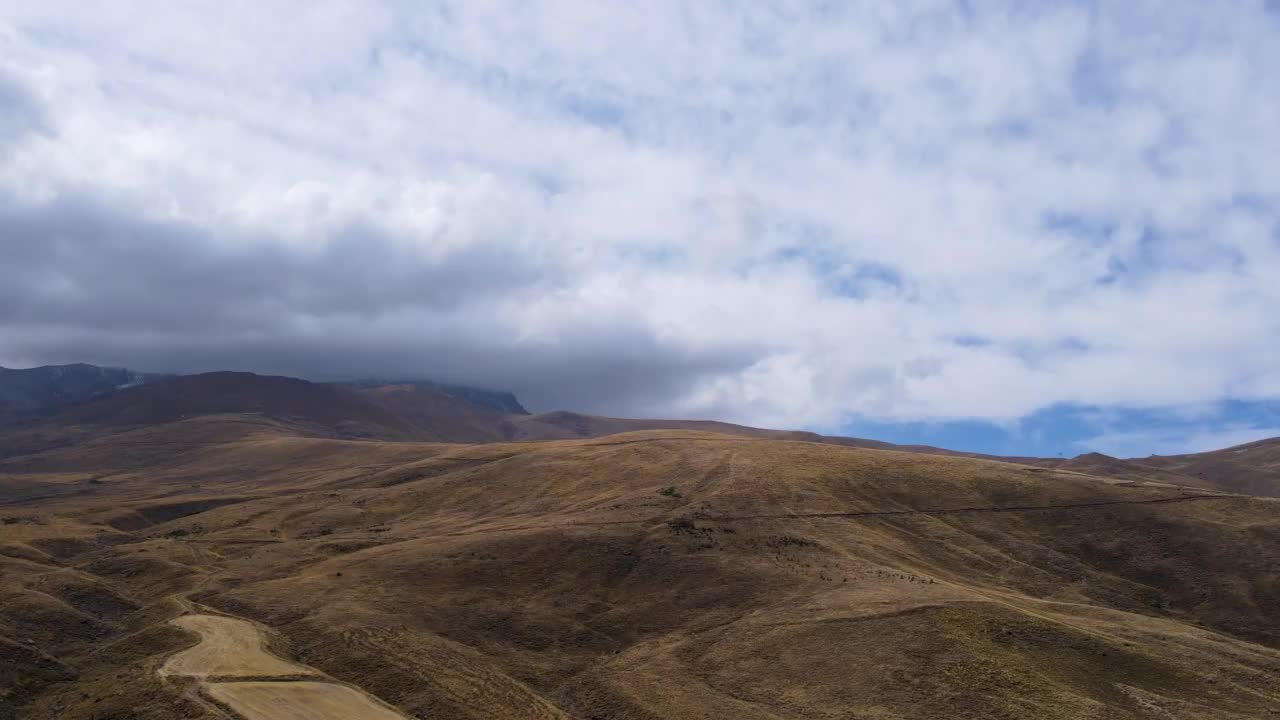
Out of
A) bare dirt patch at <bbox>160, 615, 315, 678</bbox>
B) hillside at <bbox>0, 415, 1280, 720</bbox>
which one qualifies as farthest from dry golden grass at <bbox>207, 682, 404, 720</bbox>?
bare dirt patch at <bbox>160, 615, 315, 678</bbox>

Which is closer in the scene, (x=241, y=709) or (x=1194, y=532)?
(x=241, y=709)

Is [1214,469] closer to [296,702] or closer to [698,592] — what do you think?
[698,592]

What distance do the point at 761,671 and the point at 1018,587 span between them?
29.3 m

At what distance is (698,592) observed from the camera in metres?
58.0

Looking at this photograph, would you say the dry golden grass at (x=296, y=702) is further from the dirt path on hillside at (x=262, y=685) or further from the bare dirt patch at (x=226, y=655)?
the bare dirt patch at (x=226, y=655)

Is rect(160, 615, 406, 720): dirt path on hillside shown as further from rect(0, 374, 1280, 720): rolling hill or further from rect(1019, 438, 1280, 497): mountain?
rect(1019, 438, 1280, 497): mountain

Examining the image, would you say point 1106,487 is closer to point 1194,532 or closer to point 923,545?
point 1194,532

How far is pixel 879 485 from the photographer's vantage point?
84.1m


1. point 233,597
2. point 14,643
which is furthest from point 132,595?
point 14,643

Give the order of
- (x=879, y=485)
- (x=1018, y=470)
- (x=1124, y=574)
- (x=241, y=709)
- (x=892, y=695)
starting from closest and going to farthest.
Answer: (x=241, y=709) < (x=892, y=695) < (x=1124, y=574) < (x=879, y=485) < (x=1018, y=470)

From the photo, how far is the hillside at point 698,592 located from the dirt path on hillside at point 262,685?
106cm

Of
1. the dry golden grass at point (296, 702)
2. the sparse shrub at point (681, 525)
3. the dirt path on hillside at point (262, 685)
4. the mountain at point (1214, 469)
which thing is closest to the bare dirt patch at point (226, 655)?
the dirt path on hillside at point (262, 685)

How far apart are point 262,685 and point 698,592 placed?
2878cm

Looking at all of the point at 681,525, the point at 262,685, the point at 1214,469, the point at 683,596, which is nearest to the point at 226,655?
the point at 262,685
